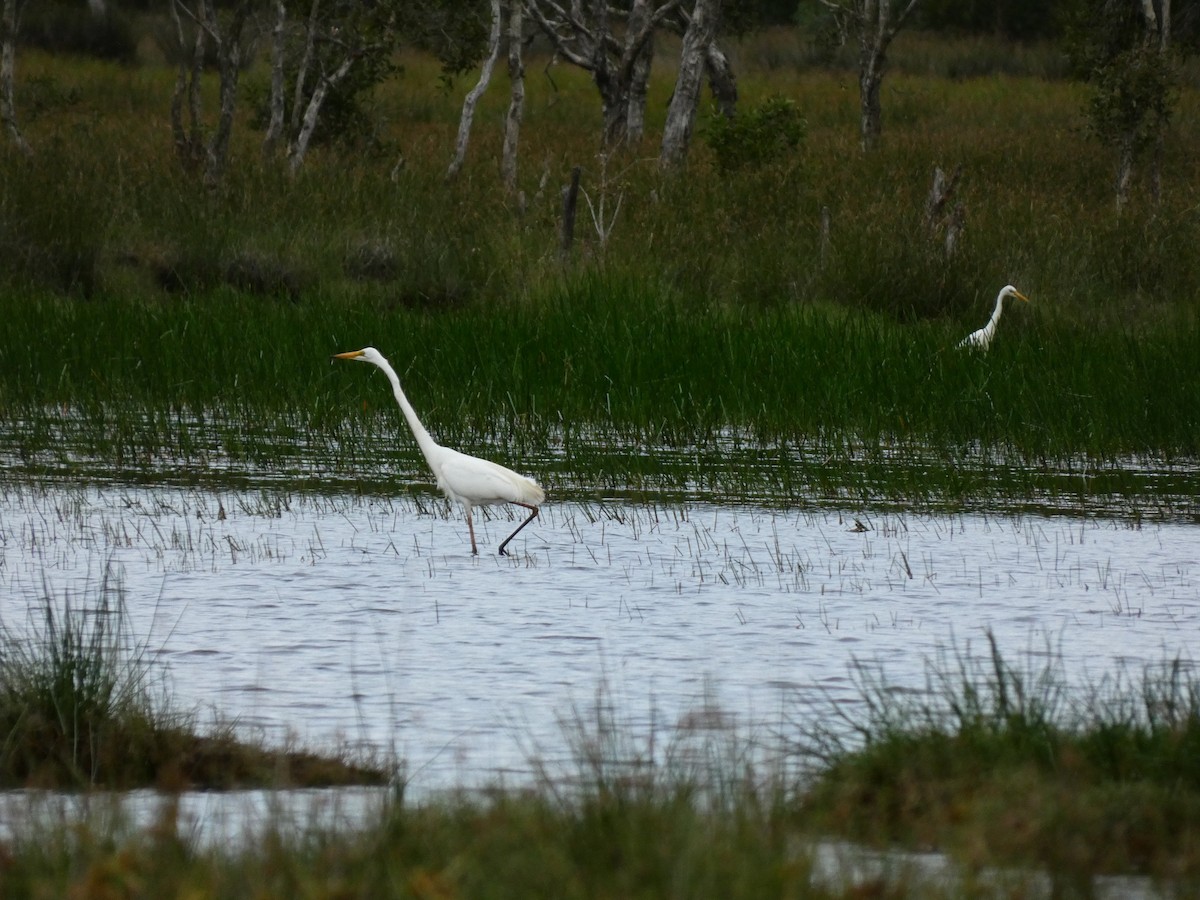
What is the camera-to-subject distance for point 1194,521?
359 inches

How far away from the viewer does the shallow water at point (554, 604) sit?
17.6 ft

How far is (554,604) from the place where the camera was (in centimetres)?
716

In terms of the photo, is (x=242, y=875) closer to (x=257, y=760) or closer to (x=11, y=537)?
(x=257, y=760)

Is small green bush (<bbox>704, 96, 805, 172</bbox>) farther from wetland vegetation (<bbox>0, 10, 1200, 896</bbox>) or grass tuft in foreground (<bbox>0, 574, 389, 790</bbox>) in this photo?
grass tuft in foreground (<bbox>0, 574, 389, 790</bbox>)

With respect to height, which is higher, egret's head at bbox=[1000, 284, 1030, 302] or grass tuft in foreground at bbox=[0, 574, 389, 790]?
egret's head at bbox=[1000, 284, 1030, 302]

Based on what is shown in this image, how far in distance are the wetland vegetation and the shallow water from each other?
0.35 metres

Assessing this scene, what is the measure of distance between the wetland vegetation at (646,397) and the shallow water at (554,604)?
352mm

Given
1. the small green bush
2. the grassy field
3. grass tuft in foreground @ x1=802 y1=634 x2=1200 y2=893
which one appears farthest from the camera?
the small green bush

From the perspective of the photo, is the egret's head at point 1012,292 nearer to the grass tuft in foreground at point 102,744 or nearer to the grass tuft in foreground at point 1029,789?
the grass tuft in foreground at point 1029,789

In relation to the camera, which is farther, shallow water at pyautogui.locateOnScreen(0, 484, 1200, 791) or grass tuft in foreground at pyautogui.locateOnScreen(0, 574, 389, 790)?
shallow water at pyautogui.locateOnScreen(0, 484, 1200, 791)

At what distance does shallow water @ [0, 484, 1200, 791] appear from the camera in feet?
17.6

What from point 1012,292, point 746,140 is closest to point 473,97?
point 746,140

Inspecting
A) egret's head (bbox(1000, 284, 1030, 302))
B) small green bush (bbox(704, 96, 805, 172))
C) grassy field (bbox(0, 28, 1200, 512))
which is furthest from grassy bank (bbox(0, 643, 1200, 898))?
small green bush (bbox(704, 96, 805, 172))

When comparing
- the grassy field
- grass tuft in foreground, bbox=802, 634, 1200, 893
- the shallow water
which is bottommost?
grass tuft in foreground, bbox=802, 634, 1200, 893
